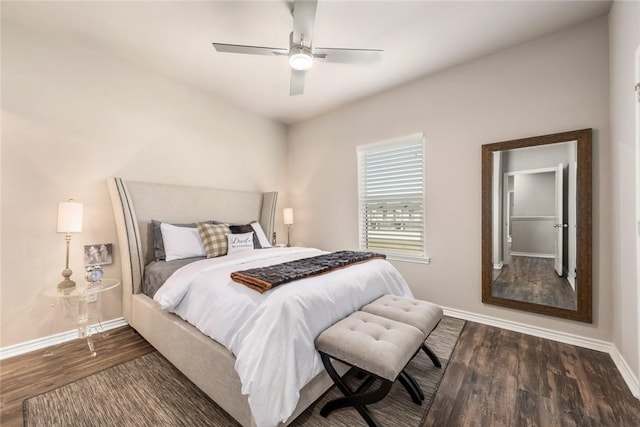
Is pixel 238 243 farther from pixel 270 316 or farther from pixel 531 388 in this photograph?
pixel 531 388

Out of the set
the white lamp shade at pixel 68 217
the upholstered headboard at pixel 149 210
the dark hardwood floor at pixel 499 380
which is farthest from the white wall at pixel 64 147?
the dark hardwood floor at pixel 499 380

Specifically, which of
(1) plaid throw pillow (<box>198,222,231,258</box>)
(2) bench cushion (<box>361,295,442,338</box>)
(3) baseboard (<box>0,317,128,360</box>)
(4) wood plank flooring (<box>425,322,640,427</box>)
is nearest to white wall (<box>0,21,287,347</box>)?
(3) baseboard (<box>0,317,128,360</box>)

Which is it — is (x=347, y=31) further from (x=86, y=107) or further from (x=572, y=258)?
(x=572, y=258)

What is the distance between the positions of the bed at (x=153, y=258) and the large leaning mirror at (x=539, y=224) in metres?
1.21

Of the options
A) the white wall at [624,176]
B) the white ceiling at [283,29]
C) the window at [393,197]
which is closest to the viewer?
the white wall at [624,176]

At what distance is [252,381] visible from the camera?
1.25 m

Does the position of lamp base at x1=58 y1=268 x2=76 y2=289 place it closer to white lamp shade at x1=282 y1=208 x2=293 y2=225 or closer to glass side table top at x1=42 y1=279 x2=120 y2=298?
glass side table top at x1=42 y1=279 x2=120 y2=298

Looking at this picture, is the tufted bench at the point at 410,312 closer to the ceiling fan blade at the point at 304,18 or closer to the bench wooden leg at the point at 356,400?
the bench wooden leg at the point at 356,400

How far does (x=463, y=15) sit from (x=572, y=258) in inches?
91.8

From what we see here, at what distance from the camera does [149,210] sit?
283cm

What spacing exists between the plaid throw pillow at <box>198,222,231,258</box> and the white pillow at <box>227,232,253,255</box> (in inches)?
2.1

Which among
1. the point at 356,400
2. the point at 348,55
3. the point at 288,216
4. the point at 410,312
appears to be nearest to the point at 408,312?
the point at 410,312

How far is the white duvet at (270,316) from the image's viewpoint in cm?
127

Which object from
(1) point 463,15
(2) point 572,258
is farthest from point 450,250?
(1) point 463,15
